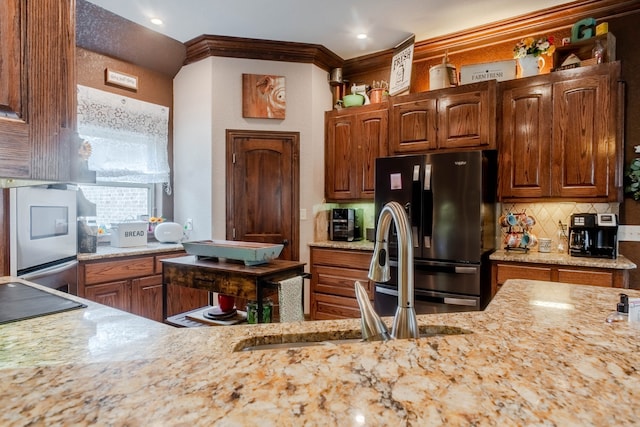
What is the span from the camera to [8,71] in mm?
424

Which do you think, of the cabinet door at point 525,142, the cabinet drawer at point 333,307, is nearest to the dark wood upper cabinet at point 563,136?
the cabinet door at point 525,142

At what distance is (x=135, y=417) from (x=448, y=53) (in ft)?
13.1

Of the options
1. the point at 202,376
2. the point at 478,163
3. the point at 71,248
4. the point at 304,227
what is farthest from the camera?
the point at 304,227

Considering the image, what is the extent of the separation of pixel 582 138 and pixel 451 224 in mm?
1150

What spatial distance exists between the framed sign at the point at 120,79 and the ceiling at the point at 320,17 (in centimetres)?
53

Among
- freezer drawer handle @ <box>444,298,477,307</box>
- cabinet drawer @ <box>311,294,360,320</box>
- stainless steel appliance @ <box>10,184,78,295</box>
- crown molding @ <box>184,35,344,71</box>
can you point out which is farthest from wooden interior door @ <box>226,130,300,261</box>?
freezer drawer handle @ <box>444,298,477,307</box>

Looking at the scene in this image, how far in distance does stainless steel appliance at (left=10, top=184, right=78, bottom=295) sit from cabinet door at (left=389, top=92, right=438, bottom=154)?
2751 millimetres

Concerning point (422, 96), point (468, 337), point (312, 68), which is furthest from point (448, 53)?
point (468, 337)

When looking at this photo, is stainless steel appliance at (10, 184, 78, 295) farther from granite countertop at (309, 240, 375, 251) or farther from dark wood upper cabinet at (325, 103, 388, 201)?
dark wood upper cabinet at (325, 103, 388, 201)

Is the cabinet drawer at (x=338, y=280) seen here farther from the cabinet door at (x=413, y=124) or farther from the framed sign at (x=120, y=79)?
the framed sign at (x=120, y=79)

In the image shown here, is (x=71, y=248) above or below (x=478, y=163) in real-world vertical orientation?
below

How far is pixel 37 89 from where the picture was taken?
45 centimetres

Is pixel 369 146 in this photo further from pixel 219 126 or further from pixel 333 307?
pixel 333 307

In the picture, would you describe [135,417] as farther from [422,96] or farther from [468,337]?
[422,96]
